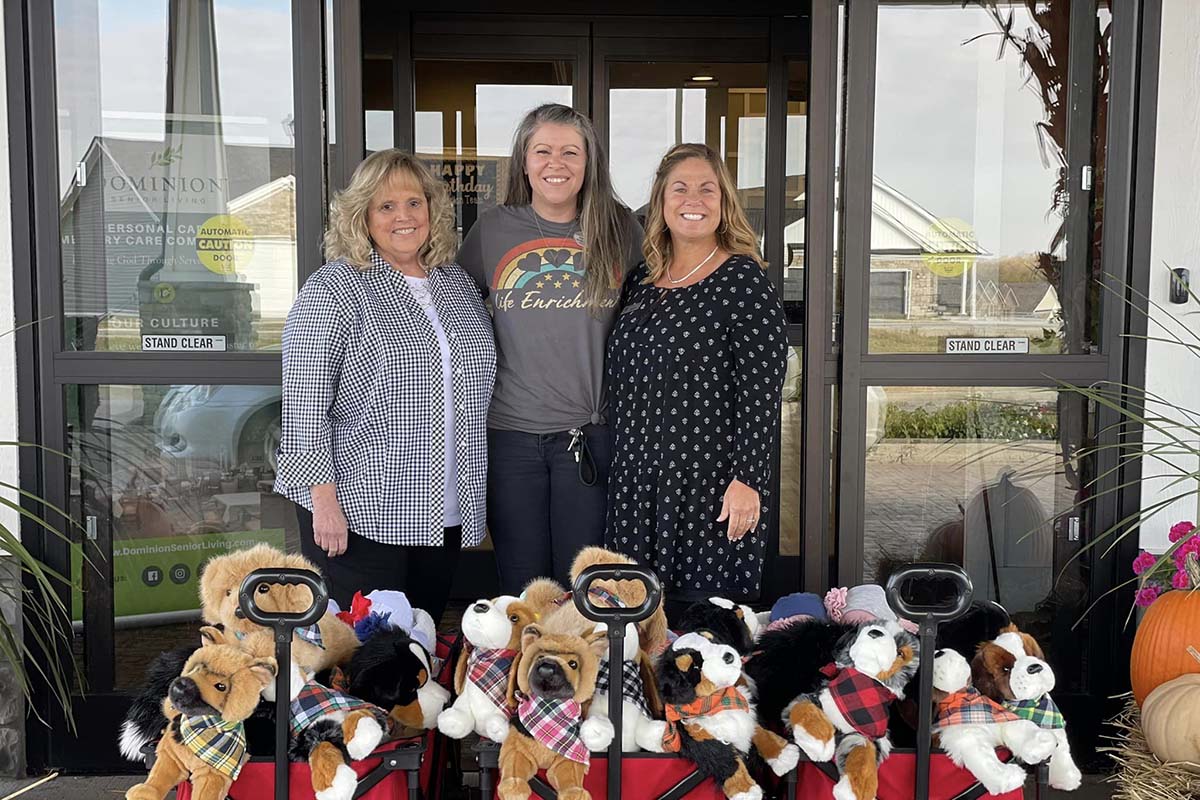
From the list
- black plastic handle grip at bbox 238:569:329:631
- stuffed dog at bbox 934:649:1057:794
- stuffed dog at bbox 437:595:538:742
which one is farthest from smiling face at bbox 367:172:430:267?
stuffed dog at bbox 934:649:1057:794

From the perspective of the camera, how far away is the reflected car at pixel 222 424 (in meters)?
2.94

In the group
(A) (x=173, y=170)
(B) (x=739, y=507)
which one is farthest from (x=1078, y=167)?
(A) (x=173, y=170)

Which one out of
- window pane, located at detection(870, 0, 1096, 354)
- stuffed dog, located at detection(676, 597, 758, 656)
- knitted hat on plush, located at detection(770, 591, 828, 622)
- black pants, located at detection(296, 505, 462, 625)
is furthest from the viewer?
window pane, located at detection(870, 0, 1096, 354)

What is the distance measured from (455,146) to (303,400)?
269 centimetres

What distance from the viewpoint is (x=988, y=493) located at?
3.09 m

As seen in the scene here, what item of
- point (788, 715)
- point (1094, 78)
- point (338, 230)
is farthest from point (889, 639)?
point (1094, 78)

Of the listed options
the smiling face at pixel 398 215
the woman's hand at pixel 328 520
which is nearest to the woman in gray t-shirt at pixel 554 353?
the smiling face at pixel 398 215

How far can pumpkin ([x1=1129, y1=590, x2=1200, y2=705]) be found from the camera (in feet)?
8.57

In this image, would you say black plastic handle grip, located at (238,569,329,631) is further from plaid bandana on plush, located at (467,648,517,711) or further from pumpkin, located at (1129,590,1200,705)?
pumpkin, located at (1129,590,1200,705)

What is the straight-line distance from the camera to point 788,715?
1880 mm

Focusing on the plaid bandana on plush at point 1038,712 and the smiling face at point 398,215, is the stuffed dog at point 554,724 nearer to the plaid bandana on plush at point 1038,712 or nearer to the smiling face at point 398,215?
the plaid bandana on plush at point 1038,712

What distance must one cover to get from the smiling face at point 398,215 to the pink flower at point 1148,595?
6.48 feet

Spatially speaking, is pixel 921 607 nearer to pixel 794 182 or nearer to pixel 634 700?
pixel 634 700

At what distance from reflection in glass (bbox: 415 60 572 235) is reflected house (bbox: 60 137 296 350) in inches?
79.2
